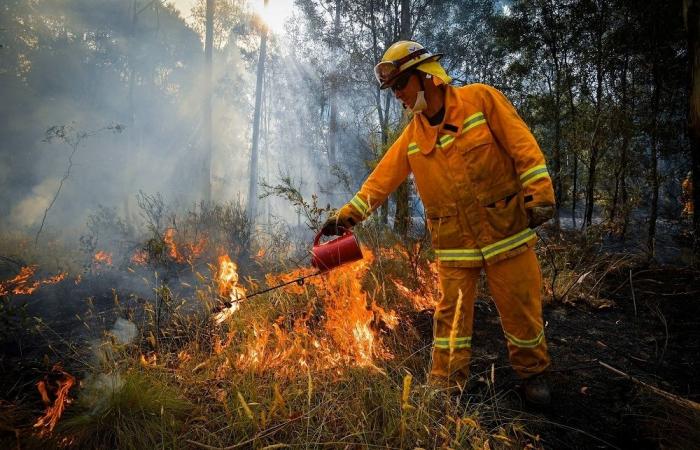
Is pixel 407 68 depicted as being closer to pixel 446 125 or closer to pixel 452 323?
pixel 446 125

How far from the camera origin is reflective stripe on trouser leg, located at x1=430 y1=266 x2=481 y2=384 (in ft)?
7.13

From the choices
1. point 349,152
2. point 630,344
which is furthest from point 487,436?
point 349,152

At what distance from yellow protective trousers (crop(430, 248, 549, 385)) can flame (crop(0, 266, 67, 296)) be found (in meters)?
5.90

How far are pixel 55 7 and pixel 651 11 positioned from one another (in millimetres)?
27099

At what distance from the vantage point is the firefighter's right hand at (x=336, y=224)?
2.58 metres

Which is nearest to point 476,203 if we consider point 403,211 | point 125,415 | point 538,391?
point 538,391

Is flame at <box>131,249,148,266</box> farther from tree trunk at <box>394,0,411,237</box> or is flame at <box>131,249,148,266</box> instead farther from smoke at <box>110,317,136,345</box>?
tree trunk at <box>394,0,411,237</box>

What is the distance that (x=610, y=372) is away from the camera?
248 cm

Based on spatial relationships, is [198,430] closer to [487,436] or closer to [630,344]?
[487,436]

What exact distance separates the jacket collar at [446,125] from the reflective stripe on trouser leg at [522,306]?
88 cm

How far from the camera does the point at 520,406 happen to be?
6.86 feet

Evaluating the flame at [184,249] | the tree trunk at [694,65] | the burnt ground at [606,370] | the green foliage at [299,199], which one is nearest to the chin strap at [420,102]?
the green foliage at [299,199]

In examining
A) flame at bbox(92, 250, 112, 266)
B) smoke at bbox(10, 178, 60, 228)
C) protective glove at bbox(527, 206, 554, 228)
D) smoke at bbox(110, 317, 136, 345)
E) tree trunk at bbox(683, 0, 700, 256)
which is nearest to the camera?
protective glove at bbox(527, 206, 554, 228)

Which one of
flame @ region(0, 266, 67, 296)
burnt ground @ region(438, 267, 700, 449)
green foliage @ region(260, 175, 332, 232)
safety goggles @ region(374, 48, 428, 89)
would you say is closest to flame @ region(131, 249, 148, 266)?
flame @ region(0, 266, 67, 296)
